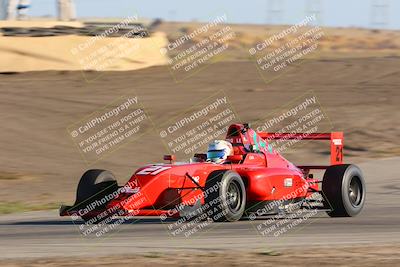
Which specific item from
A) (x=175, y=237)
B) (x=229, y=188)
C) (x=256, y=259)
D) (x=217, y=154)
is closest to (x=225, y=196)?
(x=229, y=188)

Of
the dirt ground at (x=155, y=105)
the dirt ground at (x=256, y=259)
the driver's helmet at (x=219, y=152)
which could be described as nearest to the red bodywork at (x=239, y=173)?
the driver's helmet at (x=219, y=152)

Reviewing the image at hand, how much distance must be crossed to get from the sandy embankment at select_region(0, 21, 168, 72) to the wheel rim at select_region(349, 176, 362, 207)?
20.1 meters

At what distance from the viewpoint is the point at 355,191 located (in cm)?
1560

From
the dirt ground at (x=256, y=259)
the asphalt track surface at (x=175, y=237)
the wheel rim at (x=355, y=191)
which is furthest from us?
the wheel rim at (x=355, y=191)

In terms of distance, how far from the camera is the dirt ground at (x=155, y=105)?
976 inches

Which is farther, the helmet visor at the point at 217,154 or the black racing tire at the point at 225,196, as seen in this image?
the helmet visor at the point at 217,154

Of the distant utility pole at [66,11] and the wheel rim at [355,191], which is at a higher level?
the distant utility pole at [66,11]

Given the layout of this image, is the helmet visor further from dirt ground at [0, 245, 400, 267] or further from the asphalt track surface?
dirt ground at [0, 245, 400, 267]

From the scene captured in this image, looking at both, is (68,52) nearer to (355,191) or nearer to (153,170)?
(355,191)

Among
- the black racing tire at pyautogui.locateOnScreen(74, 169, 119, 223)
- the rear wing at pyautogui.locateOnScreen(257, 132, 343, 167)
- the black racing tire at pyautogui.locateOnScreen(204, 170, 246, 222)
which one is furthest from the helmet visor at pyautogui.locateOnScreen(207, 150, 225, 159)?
the black racing tire at pyautogui.locateOnScreen(74, 169, 119, 223)

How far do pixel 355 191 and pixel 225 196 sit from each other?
2.83m

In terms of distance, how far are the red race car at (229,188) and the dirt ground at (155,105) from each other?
5393mm

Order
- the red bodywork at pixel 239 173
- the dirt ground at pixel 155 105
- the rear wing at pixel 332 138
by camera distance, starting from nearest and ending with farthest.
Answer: the red bodywork at pixel 239 173
the rear wing at pixel 332 138
the dirt ground at pixel 155 105

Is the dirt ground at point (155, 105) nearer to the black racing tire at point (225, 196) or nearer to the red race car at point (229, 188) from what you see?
the red race car at point (229, 188)
